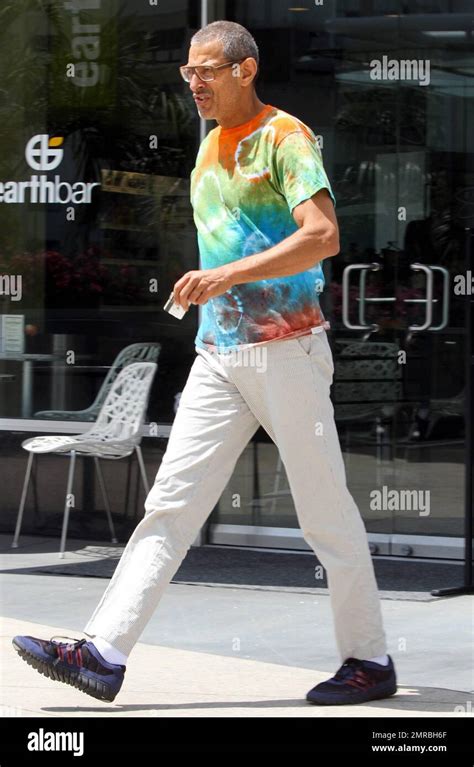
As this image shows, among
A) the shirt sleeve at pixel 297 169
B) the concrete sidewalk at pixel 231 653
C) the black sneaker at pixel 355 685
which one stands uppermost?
the shirt sleeve at pixel 297 169

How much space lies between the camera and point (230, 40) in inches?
183

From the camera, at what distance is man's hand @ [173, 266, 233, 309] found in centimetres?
435

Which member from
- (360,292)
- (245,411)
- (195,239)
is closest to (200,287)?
(245,411)

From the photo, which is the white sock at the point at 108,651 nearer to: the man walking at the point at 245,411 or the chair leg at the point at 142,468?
the man walking at the point at 245,411

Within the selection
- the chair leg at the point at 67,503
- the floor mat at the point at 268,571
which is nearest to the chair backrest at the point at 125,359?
the chair leg at the point at 67,503

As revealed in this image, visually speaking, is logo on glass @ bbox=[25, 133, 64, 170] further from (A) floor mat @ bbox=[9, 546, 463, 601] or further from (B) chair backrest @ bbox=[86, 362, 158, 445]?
(A) floor mat @ bbox=[9, 546, 463, 601]

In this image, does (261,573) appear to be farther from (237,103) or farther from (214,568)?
(237,103)

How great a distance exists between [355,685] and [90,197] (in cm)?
424

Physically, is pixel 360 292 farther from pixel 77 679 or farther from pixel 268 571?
pixel 77 679

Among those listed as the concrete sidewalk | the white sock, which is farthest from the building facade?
the white sock

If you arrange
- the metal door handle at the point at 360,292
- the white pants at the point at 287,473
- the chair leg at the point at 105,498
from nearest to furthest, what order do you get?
the white pants at the point at 287,473, the metal door handle at the point at 360,292, the chair leg at the point at 105,498

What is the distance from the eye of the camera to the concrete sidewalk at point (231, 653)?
15.3 ft

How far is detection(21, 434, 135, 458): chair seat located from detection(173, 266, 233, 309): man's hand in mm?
3571
